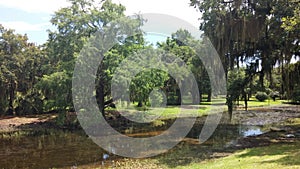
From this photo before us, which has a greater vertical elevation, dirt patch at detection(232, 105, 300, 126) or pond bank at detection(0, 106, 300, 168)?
dirt patch at detection(232, 105, 300, 126)

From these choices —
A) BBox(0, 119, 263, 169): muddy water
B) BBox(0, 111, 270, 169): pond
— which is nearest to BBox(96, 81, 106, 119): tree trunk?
BBox(0, 119, 263, 169): muddy water

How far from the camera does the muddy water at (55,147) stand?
10.7 metres

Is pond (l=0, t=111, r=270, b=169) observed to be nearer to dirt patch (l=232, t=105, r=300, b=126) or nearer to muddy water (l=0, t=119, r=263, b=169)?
muddy water (l=0, t=119, r=263, b=169)

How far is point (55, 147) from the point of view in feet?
44.9

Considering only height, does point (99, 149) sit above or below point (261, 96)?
below

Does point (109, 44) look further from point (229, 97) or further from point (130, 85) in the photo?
point (229, 97)

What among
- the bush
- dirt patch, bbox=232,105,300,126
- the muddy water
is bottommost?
the muddy water

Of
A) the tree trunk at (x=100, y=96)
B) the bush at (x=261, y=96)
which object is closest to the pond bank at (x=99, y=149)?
the tree trunk at (x=100, y=96)

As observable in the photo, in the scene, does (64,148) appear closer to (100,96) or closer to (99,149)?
(99,149)

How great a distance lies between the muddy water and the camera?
35.0 feet

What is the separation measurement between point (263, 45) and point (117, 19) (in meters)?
11.2

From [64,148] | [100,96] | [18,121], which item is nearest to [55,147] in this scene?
[64,148]

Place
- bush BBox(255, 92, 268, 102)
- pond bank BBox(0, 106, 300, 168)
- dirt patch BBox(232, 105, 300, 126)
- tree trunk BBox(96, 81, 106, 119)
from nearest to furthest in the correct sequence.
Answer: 1. pond bank BBox(0, 106, 300, 168)
2. dirt patch BBox(232, 105, 300, 126)
3. tree trunk BBox(96, 81, 106, 119)
4. bush BBox(255, 92, 268, 102)

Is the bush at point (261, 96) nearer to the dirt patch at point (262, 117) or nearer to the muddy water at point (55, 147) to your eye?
the dirt patch at point (262, 117)
